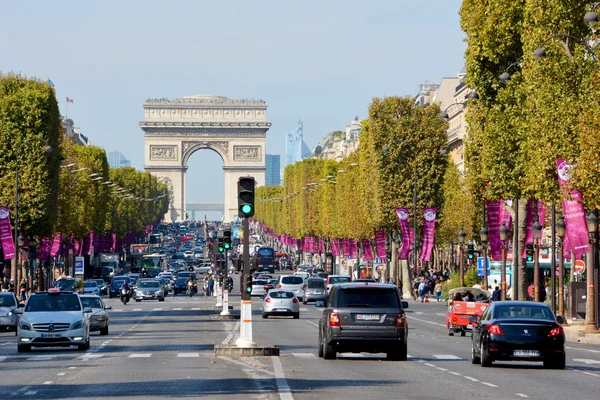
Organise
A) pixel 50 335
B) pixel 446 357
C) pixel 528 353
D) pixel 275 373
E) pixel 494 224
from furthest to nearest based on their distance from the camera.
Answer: pixel 494 224
pixel 50 335
pixel 446 357
pixel 528 353
pixel 275 373

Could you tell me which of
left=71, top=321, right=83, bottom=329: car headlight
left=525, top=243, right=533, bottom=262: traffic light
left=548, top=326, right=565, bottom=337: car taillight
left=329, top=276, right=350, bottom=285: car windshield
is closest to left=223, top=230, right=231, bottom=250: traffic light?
left=525, top=243, right=533, bottom=262: traffic light

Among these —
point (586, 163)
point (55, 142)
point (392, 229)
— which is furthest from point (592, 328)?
point (392, 229)

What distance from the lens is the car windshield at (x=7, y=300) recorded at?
54.4 m

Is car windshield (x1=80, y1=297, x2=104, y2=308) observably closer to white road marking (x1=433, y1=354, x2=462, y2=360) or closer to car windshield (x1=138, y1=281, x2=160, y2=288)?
white road marking (x1=433, y1=354, x2=462, y2=360)

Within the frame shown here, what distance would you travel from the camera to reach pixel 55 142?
286 ft

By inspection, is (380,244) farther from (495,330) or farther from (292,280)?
(495,330)

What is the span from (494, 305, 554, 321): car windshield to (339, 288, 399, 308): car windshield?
2.39 m

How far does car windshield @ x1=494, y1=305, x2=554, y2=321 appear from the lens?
31.2 metres

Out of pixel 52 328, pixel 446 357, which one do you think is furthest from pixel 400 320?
pixel 52 328

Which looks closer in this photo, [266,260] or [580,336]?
[580,336]

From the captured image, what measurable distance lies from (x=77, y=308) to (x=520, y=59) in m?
24.9

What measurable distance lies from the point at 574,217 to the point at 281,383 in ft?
76.3

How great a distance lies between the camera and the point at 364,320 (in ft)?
105

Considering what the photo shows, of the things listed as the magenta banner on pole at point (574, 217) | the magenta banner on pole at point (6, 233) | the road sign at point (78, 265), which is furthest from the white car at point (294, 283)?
the magenta banner on pole at point (574, 217)
